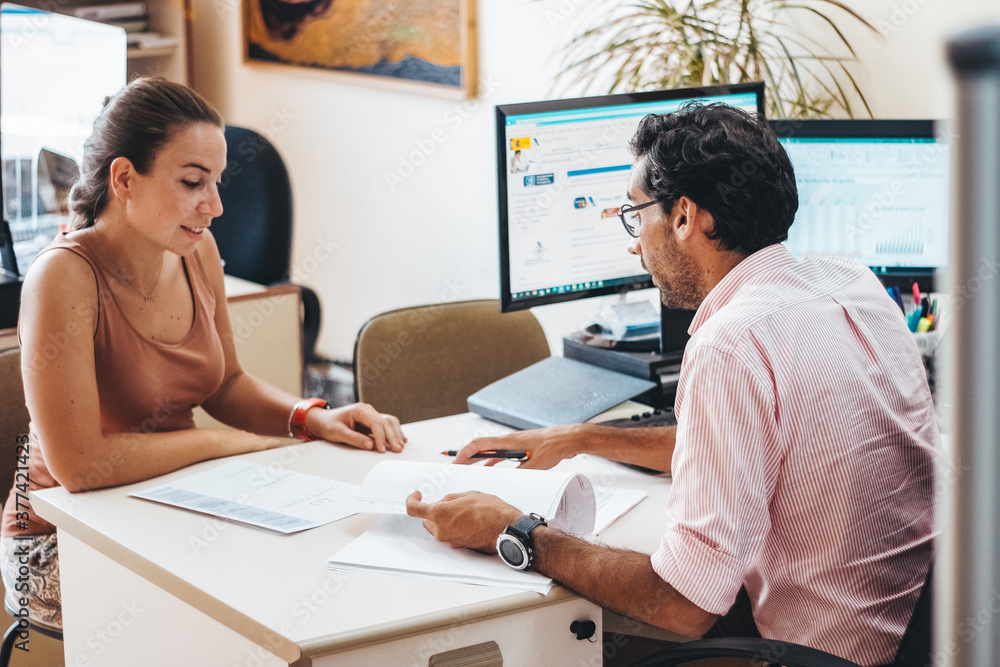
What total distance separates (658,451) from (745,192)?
1.55 ft

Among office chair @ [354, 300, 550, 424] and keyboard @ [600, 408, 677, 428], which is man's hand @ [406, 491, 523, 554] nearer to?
keyboard @ [600, 408, 677, 428]

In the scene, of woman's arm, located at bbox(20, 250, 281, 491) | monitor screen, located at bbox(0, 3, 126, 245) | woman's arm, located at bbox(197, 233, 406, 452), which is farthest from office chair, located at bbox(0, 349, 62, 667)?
monitor screen, located at bbox(0, 3, 126, 245)

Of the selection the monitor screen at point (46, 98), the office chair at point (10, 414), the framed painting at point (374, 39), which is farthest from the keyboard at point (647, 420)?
the monitor screen at point (46, 98)

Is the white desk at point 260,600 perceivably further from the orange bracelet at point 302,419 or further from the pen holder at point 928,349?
the pen holder at point 928,349

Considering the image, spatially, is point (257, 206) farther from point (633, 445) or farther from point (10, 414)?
point (633, 445)

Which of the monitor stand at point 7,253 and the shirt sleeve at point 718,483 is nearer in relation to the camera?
the shirt sleeve at point 718,483

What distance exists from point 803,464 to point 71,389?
3.40ft

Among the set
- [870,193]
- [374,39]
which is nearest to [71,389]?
[870,193]

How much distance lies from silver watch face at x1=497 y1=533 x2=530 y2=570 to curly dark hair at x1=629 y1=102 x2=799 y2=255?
0.47 m

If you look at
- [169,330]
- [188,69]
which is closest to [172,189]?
[169,330]

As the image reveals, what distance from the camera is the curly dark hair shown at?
1256 mm

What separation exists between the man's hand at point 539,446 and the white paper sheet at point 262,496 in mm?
198

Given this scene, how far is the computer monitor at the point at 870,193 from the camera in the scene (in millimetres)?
1889

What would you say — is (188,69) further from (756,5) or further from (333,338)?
(756,5)
